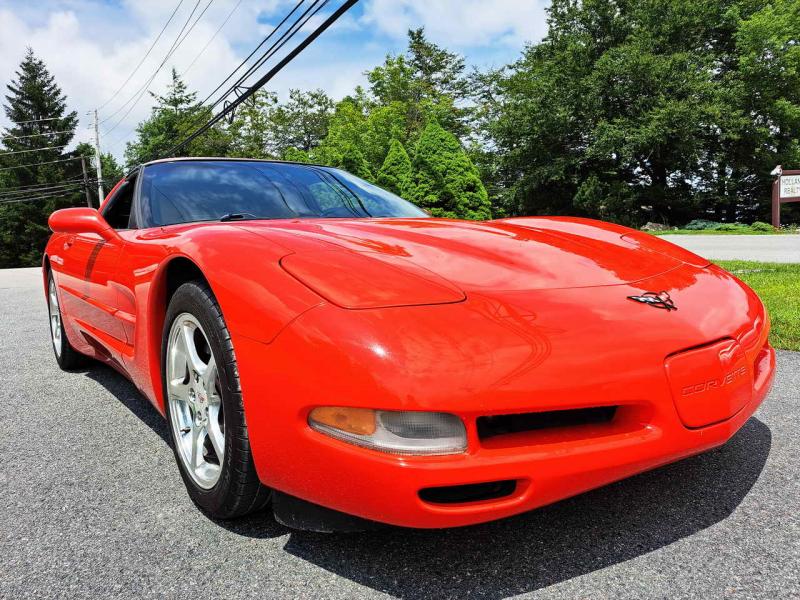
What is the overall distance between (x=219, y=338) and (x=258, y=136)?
125 feet

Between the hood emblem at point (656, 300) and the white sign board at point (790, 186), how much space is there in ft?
72.6

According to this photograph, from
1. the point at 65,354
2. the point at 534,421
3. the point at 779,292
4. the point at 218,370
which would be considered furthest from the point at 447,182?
the point at 534,421

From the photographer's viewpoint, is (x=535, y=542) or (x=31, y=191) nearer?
(x=535, y=542)

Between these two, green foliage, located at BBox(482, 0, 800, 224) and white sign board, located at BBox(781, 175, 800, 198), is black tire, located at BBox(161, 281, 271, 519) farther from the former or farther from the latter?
green foliage, located at BBox(482, 0, 800, 224)

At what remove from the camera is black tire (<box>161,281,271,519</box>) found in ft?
4.93

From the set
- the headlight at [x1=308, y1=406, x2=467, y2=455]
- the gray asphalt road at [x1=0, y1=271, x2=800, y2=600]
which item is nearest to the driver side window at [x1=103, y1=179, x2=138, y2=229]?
the gray asphalt road at [x1=0, y1=271, x2=800, y2=600]

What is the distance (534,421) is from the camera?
135 centimetres

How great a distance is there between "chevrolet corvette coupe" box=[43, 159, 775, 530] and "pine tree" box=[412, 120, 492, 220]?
16.7 m

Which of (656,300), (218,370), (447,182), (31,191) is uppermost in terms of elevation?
(31,191)

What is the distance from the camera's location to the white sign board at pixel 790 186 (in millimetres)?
19734

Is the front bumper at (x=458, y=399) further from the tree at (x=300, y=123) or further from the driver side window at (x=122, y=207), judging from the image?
the tree at (x=300, y=123)

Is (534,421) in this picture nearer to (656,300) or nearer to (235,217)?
(656,300)

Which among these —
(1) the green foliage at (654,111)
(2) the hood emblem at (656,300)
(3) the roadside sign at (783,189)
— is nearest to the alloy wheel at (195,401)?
(2) the hood emblem at (656,300)

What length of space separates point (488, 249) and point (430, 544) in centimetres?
90
